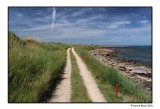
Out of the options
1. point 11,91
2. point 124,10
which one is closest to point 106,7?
point 124,10

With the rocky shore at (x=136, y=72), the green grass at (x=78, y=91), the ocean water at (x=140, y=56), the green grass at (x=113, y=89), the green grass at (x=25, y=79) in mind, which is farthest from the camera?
the ocean water at (x=140, y=56)

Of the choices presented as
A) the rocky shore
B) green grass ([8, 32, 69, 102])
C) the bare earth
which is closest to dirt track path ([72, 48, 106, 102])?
the bare earth

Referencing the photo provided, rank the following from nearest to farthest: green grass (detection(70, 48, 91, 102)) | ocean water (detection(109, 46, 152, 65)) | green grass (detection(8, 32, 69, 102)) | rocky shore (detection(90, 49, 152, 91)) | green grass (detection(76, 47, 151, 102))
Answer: green grass (detection(8, 32, 69, 102))
green grass (detection(70, 48, 91, 102))
green grass (detection(76, 47, 151, 102))
rocky shore (detection(90, 49, 152, 91))
ocean water (detection(109, 46, 152, 65))

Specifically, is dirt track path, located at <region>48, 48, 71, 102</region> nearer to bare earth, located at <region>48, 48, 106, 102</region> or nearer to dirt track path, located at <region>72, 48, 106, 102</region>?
bare earth, located at <region>48, 48, 106, 102</region>

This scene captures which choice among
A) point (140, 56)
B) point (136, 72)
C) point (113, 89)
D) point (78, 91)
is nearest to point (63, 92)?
point (78, 91)

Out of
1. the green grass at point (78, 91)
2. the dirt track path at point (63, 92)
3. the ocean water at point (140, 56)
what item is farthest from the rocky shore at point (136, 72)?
the dirt track path at point (63, 92)

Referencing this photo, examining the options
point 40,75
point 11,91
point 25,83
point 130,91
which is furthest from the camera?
point 130,91

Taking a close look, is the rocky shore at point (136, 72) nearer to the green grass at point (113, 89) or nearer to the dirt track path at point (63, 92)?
the green grass at point (113, 89)

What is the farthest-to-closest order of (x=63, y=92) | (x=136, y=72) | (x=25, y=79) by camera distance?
(x=136, y=72)
(x=63, y=92)
(x=25, y=79)

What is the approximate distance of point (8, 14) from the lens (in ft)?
28.9

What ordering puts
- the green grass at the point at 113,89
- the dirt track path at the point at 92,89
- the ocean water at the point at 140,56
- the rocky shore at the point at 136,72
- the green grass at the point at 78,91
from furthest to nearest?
the ocean water at the point at 140,56
the rocky shore at the point at 136,72
the green grass at the point at 113,89
the dirt track path at the point at 92,89
the green grass at the point at 78,91

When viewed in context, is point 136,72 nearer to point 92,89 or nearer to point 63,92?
point 92,89
